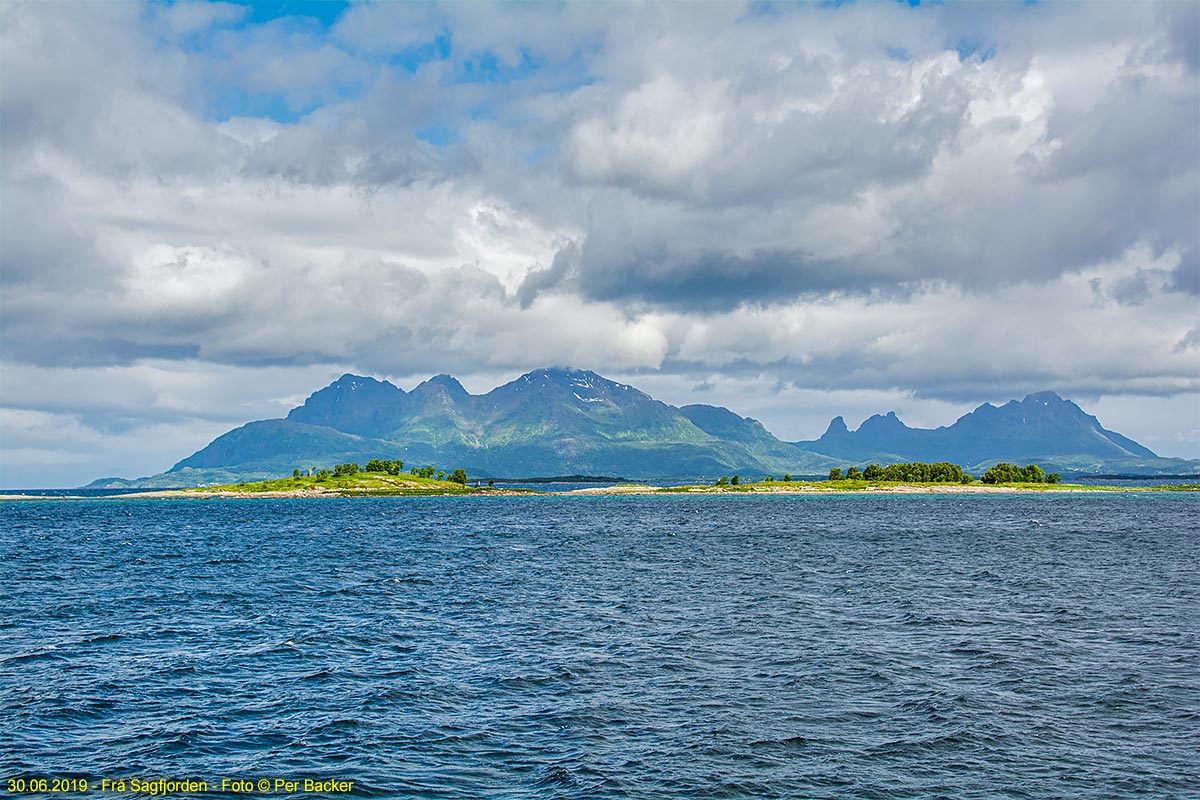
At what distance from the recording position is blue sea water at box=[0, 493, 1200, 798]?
3284 centimetres

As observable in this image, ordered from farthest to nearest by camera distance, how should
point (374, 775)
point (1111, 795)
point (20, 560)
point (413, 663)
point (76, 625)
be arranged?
1. point (20, 560)
2. point (76, 625)
3. point (413, 663)
4. point (374, 775)
5. point (1111, 795)

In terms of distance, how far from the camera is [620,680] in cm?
4584

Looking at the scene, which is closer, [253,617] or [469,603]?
[253,617]

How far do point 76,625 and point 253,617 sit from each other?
1184 centimetres

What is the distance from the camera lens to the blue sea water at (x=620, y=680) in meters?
32.8

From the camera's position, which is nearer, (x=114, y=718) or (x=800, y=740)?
(x=800, y=740)

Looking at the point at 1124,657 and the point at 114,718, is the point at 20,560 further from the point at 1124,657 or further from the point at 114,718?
the point at 1124,657

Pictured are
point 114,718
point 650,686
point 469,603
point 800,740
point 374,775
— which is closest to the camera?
point 374,775

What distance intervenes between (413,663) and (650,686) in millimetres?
14317

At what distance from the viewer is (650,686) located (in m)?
44.6

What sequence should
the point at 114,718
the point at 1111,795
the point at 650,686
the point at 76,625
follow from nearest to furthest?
the point at 1111,795 → the point at 114,718 → the point at 650,686 → the point at 76,625

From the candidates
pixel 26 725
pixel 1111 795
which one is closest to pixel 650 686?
pixel 1111 795

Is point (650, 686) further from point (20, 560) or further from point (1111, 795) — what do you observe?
point (20, 560)

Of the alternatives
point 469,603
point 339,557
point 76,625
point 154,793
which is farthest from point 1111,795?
point 339,557
